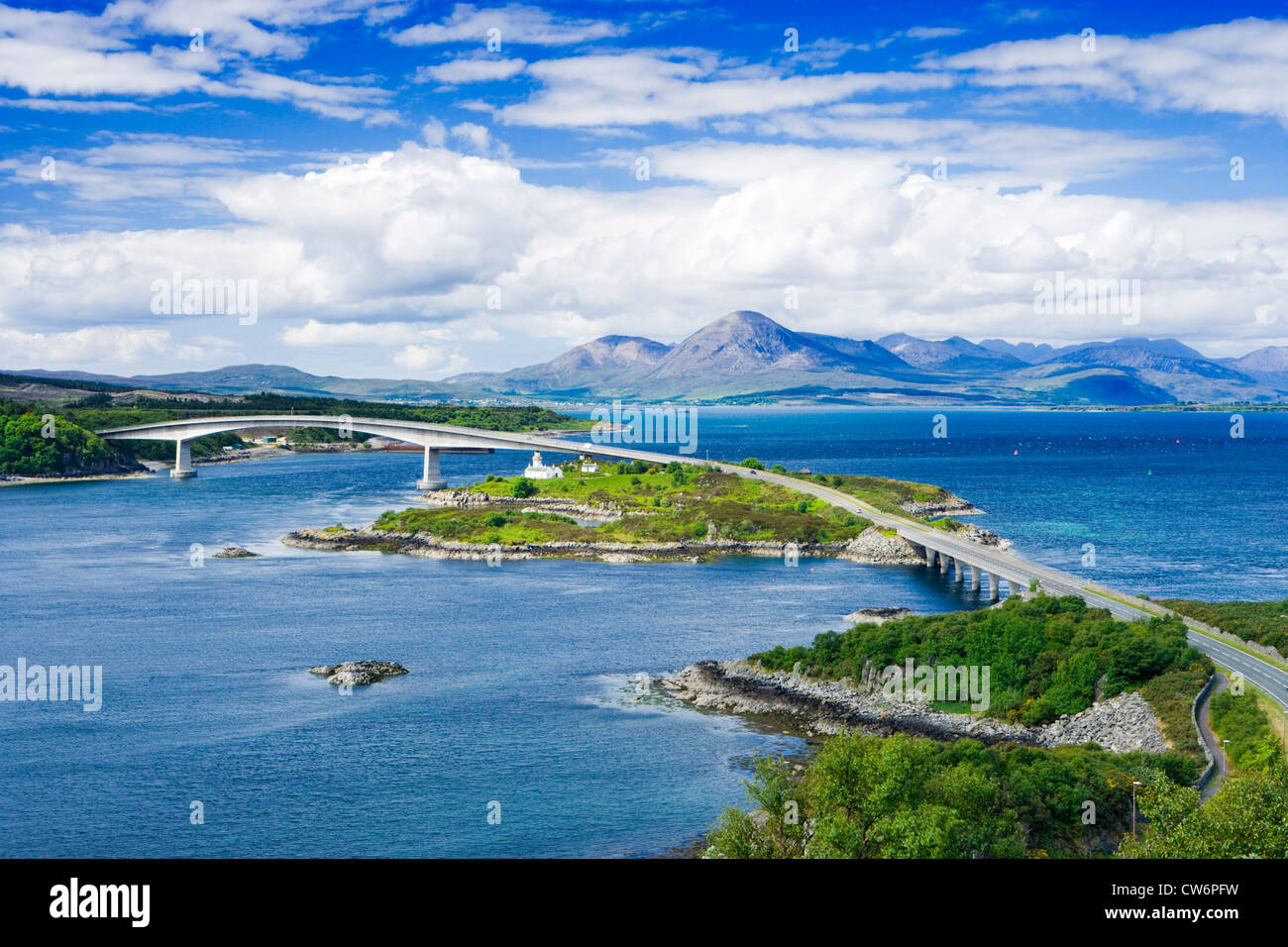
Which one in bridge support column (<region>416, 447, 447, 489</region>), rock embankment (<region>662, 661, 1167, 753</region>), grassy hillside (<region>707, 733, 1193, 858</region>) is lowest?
rock embankment (<region>662, 661, 1167, 753</region>)

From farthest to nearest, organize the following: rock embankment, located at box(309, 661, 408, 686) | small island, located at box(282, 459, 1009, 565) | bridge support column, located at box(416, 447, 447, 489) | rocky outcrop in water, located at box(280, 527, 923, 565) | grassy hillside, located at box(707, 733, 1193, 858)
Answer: bridge support column, located at box(416, 447, 447, 489), small island, located at box(282, 459, 1009, 565), rocky outcrop in water, located at box(280, 527, 923, 565), rock embankment, located at box(309, 661, 408, 686), grassy hillside, located at box(707, 733, 1193, 858)

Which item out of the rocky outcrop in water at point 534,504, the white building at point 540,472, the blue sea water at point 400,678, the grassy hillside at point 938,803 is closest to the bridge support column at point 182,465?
the blue sea water at point 400,678

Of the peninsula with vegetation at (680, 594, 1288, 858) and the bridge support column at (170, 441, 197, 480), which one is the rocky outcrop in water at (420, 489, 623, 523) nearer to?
the bridge support column at (170, 441, 197, 480)

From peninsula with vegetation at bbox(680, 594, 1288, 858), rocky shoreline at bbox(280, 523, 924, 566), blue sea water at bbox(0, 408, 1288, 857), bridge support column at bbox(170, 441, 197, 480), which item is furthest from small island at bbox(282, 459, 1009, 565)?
bridge support column at bbox(170, 441, 197, 480)

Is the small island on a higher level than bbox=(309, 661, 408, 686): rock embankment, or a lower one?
higher

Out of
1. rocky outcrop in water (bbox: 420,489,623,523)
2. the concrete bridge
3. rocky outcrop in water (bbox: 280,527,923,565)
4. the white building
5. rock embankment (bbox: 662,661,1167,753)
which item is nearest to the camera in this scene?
rock embankment (bbox: 662,661,1167,753)

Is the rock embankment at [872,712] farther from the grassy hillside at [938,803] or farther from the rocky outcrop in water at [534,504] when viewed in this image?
the rocky outcrop in water at [534,504]
